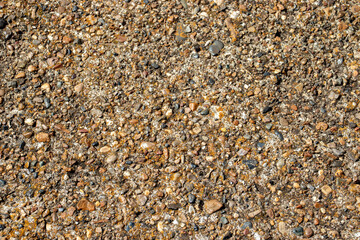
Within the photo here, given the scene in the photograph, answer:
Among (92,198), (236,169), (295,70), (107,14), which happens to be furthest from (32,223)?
(295,70)

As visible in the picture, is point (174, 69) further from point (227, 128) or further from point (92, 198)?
point (92, 198)

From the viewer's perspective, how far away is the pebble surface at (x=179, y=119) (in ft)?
8.89

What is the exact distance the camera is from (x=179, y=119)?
3.00 meters

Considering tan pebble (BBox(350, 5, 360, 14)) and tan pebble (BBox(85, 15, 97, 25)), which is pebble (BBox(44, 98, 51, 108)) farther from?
tan pebble (BBox(350, 5, 360, 14))

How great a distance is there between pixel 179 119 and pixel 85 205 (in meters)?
0.98

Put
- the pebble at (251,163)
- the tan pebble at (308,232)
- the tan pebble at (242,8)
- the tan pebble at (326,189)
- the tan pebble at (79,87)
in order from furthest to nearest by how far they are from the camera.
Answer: the tan pebble at (242,8), the tan pebble at (79,87), the pebble at (251,163), the tan pebble at (326,189), the tan pebble at (308,232)

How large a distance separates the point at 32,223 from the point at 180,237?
1.11 metres

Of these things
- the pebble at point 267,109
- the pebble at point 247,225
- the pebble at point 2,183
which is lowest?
the pebble at point 247,225

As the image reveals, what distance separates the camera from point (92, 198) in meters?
2.79

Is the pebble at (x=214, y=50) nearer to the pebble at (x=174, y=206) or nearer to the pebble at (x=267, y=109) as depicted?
the pebble at (x=267, y=109)

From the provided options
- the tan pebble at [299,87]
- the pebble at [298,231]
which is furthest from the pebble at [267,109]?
the pebble at [298,231]

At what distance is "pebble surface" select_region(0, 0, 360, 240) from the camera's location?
8.89 feet

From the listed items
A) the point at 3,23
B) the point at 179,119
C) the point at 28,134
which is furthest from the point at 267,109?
the point at 3,23

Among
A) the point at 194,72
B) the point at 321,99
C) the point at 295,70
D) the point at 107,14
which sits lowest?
the point at 321,99
